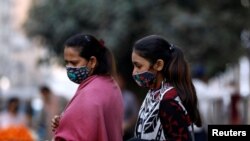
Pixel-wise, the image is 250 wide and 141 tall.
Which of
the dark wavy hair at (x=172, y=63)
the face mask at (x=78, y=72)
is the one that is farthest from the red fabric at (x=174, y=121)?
the face mask at (x=78, y=72)

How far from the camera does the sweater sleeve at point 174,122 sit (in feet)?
12.6

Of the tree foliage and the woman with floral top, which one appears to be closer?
the woman with floral top

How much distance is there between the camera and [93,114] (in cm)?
418

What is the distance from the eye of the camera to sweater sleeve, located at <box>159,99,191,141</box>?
151 inches

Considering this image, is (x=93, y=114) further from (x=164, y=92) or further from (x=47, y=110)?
(x=47, y=110)

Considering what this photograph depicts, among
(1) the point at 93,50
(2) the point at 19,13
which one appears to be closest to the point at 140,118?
(1) the point at 93,50

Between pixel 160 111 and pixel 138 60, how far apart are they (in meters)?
0.36

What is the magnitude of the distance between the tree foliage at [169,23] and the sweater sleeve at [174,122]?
42.0 ft

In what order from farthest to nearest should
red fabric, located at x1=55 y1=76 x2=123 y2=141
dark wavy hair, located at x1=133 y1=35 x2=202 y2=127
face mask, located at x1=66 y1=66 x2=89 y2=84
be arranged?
1. face mask, located at x1=66 y1=66 x2=89 y2=84
2. red fabric, located at x1=55 y1=76 x2=123 y2=141
3. dark wavy hair, located at x1=133 y1=35 x2=202 y2=127

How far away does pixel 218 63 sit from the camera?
18391 mm

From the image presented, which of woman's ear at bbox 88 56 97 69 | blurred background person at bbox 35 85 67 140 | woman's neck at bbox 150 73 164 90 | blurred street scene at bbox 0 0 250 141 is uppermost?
woman's ear at bbox 88 56 97 69

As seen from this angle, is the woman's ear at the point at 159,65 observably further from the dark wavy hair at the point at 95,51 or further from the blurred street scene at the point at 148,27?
the blurred street scene at the point at 148,27

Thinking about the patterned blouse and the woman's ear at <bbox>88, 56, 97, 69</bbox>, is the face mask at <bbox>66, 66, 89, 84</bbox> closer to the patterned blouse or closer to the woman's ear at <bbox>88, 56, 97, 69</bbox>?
the woman's ear at <bbox>88, 56, 97, 69</bbox>

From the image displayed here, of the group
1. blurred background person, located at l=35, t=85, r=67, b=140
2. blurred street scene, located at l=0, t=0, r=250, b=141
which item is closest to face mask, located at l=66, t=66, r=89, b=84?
blurred background person, located at l=35, t=85, r=67, b=140
